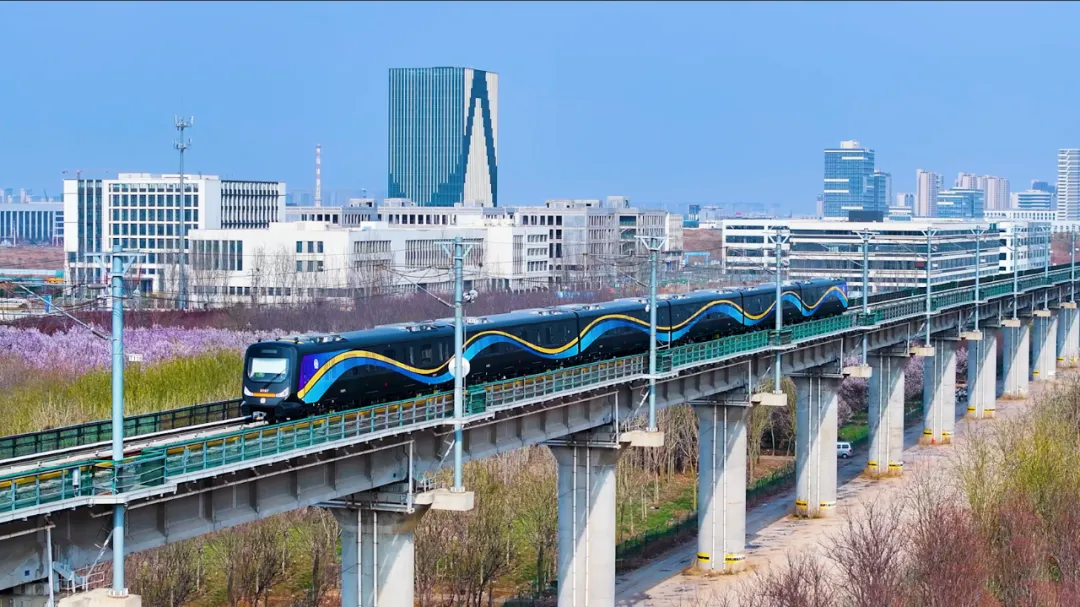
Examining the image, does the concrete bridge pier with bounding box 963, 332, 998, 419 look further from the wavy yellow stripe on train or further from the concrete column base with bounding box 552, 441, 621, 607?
the concrete column base with bounding box 552, 441, 621, 607

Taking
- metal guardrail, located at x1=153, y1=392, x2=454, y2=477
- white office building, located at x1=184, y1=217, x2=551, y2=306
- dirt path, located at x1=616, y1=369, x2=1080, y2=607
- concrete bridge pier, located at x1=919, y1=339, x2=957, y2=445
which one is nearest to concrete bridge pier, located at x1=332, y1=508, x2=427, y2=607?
metal guardrail, located at x1=153, y1=392, x2=454, y2=477

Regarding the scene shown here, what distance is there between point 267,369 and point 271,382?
430mm

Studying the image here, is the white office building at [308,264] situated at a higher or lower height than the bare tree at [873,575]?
higher

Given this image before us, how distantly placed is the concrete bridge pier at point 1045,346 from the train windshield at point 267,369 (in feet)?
335

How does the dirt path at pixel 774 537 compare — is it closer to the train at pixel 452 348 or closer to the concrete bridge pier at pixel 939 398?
the concrete bridge pier at pixel 939 398

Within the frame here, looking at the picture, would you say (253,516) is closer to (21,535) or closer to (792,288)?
(21,535)

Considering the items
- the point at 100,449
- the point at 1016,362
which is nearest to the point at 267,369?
the point at 100,449

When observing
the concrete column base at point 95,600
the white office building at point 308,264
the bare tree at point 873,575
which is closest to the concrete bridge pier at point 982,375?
the white office building at point 308,264

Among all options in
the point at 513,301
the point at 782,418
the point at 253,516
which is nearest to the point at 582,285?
the point at 513,301

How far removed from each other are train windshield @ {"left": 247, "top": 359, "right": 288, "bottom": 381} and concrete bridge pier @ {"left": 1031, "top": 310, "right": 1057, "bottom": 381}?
102m

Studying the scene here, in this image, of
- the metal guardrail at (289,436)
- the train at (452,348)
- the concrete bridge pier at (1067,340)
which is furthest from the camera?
the concrete bridge pier at (1067,340)

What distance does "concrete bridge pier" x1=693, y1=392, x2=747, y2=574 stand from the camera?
210 ft

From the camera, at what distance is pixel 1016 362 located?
12600cm

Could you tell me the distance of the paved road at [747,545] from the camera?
61375 millimetres
